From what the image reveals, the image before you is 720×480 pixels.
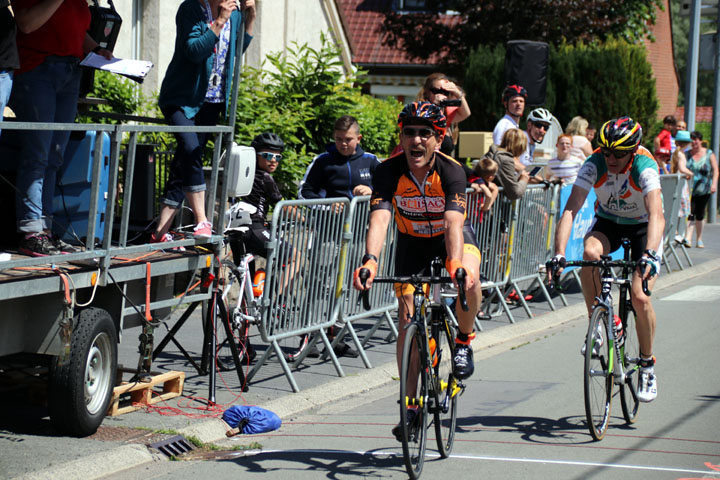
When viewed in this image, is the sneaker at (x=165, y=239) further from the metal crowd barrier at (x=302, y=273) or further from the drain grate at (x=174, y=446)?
the drain grate at (x=174, y=446)

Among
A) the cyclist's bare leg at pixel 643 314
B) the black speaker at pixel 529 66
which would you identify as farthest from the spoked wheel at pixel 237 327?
the black speaker at pixel 529 66

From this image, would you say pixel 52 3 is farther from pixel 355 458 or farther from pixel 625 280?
pixel 625 280

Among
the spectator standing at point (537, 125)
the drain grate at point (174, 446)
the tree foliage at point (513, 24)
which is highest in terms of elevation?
the tree foliage at point (513, 24)

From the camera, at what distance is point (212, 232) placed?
779cm

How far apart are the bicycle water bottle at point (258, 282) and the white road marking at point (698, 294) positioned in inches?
266

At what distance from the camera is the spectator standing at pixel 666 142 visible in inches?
693

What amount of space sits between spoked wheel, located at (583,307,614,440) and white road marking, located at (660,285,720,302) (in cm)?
701

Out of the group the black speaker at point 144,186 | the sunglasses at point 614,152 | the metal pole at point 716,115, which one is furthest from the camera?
the metal pole at point 716,115

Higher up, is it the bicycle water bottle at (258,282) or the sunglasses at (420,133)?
the sunglasses at (420,133)

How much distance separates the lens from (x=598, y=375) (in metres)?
6.93

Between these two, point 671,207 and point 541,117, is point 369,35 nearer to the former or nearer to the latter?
point 671,207

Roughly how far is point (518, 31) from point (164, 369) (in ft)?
81.3

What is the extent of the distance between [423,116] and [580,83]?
23.9 m

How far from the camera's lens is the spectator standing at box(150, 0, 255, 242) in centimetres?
746
